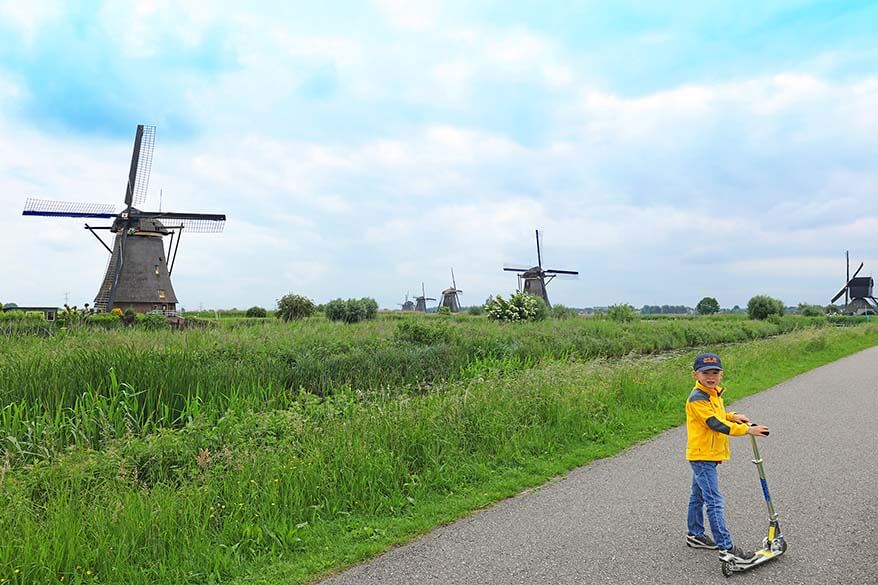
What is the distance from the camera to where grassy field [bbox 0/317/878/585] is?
3.85 m

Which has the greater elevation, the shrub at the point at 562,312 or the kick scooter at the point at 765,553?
the shrub at the point at 562,312

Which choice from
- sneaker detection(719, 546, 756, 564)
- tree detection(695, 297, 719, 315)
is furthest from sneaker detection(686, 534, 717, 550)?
tree detection(695, 297, 719, 315)

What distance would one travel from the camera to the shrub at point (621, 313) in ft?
110

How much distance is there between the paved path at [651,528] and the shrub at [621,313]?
27.2 m

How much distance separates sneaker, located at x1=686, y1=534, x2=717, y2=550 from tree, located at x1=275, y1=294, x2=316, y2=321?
31.9 metres

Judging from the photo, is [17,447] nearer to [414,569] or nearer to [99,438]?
[99,438]

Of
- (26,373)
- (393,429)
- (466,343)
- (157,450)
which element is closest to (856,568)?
(393,429)

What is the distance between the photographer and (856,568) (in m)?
3.61

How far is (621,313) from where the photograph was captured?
33750 mm

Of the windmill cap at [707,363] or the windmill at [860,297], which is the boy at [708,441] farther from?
the windmill at [860,297]

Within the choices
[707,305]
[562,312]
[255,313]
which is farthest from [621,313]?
[707,305]

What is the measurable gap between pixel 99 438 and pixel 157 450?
1.76 m

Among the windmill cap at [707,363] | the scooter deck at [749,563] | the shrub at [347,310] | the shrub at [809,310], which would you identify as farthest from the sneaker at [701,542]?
the shrub at [809,310]

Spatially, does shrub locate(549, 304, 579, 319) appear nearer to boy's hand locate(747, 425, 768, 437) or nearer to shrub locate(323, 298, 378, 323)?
shrub locate(323, 298, 378, 323)
